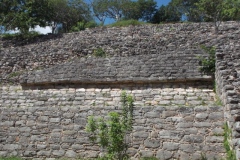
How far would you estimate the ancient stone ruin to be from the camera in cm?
706

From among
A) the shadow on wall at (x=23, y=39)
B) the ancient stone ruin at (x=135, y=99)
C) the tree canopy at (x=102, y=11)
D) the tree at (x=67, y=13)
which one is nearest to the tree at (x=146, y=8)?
the tree canopy at (x=102, y=11)

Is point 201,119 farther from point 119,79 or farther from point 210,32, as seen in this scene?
point 210,32

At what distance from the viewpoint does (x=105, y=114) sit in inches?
319

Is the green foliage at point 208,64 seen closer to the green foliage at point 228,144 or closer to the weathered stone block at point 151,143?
the green foliage at point 228,144

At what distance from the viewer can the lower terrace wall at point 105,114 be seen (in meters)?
7.07

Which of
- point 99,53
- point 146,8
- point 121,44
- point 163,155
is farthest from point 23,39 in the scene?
point 146,8

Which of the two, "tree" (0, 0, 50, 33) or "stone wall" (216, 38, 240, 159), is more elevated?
"tree" (0, 0, 50, 33)

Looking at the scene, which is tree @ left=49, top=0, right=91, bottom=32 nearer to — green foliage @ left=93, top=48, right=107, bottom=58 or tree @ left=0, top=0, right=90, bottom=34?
tree @ left=0, top=0, right=90, bottom=34

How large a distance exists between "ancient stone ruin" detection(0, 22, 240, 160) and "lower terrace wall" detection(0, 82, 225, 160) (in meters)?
0.02

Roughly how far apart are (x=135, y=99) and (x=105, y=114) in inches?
Result: 53.6

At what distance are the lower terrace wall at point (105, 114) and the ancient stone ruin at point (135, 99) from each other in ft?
0.07

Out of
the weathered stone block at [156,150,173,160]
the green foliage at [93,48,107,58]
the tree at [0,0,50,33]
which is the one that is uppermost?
the tree at [0,0,50,33]

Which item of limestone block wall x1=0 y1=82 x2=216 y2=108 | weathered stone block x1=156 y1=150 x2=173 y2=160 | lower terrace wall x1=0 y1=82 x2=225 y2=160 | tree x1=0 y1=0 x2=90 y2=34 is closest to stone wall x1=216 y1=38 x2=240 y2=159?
lower terrace wall x1=0 y1=82 x2=225 y2=160

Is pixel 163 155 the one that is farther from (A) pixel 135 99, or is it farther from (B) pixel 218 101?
(A) pixel 135 99
